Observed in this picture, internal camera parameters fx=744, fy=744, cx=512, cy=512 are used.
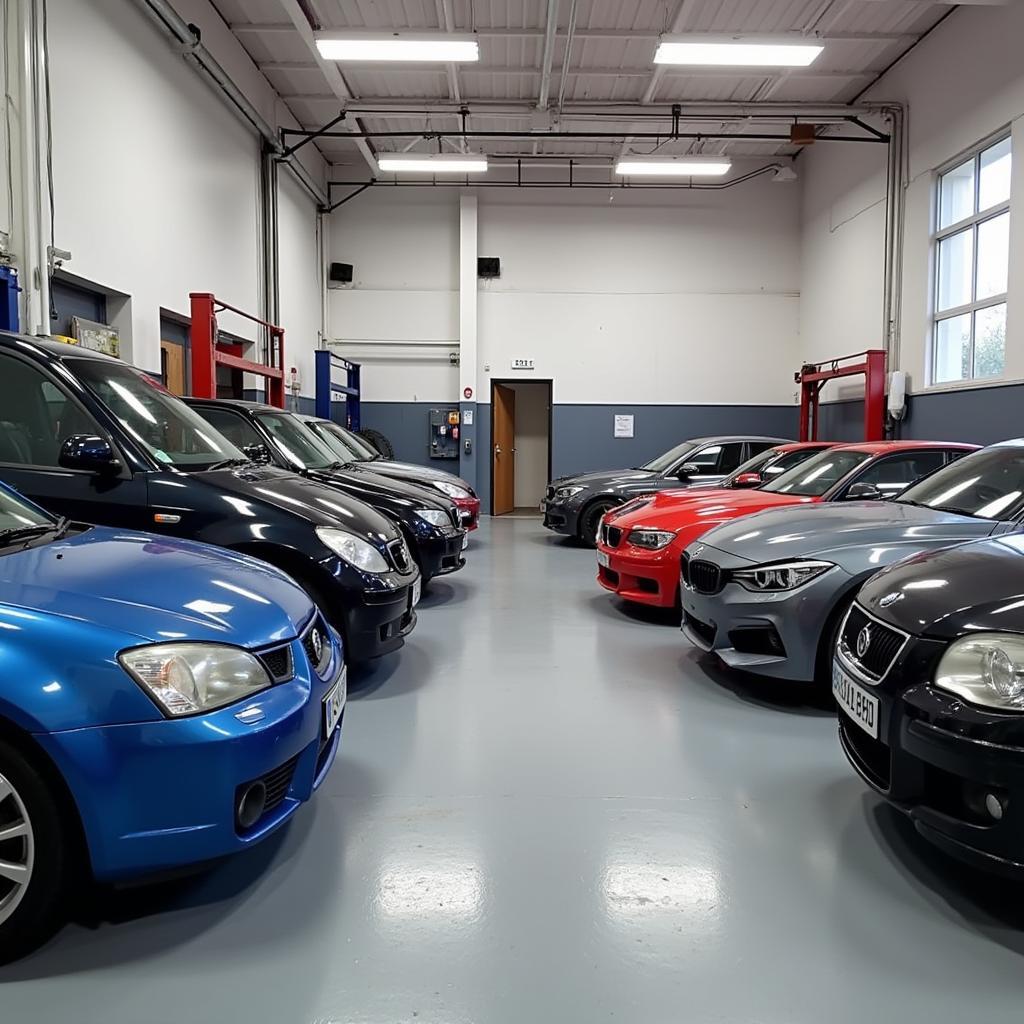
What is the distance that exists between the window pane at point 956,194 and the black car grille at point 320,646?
8968 mm

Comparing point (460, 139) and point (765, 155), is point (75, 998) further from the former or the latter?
point (765, 155)

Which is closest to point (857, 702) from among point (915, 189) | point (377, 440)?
point (915, 189)

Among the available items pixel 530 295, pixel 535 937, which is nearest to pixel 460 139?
pixel 530 295

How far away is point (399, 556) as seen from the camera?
3691mm

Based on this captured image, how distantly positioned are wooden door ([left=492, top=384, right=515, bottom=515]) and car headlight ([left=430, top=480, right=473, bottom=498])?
5366 mm

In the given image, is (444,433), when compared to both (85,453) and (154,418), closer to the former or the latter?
(154,418)

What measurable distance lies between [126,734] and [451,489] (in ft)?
18.7

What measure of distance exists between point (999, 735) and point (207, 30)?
9199 mm

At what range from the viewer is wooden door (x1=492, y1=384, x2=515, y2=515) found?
12.8m

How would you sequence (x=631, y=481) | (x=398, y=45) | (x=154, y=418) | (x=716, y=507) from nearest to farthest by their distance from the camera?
(x=154, y=418)
(x=716, y=507)
(x=398, y=45)
(x=631, y=481)

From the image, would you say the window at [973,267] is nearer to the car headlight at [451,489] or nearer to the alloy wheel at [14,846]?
the car headlight at [451,489]

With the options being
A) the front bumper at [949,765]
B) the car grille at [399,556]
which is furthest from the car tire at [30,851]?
the car grille at [399,556]

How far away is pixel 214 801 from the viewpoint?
1.63 meters

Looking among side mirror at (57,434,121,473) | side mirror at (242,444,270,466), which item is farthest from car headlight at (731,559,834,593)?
side mirror at (242,444,270,466)
